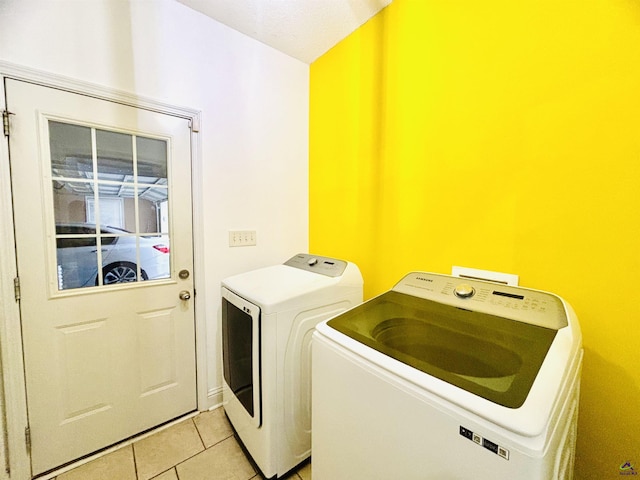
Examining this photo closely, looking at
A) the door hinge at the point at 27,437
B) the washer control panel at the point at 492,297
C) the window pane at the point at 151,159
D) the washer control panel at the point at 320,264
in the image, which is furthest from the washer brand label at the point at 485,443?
the door hinge at the point at 27,437

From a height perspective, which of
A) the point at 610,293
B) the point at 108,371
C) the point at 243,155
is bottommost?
the point at 108,371

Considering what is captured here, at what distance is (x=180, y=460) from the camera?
1.41 meters

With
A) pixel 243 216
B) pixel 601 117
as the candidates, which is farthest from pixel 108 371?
pixel 601 117

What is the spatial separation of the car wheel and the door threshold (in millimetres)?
957

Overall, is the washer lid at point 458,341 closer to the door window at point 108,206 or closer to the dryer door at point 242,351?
the dryer door at point 242,351

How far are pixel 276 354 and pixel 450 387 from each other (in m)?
0.83

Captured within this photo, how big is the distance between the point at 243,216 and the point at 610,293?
1.93 m

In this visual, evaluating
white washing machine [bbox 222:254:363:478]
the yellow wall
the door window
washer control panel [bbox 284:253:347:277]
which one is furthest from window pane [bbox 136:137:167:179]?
the yellow wall

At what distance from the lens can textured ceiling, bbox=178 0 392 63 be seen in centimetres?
156

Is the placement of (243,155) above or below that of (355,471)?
above

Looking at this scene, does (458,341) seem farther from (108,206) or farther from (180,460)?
(108,206)

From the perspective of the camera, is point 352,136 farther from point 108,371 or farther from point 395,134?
point 108,371

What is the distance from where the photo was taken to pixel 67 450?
137 centimetres

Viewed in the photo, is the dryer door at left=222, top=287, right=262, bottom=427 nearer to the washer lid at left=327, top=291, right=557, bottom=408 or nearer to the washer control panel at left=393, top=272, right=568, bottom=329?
the washer lid at left=327, top=291, right=557, bottom=408
